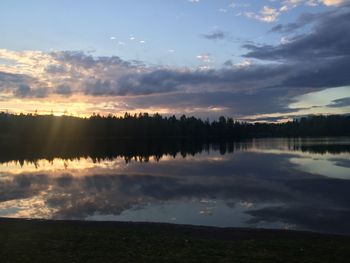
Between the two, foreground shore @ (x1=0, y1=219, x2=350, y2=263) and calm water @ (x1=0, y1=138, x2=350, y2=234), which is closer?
foreground shore @ (x1=0, y1=219, x2=350, y2=263)

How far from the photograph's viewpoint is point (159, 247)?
13.1 metres

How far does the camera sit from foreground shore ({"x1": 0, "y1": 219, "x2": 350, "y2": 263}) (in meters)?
11.7

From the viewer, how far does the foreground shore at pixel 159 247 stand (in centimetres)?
1174

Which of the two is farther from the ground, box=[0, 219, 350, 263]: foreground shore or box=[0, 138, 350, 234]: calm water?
box=[0, 219, 350, 263]: foreground shore

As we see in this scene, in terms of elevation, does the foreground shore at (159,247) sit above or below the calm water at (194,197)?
above

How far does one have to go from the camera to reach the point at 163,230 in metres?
17.5

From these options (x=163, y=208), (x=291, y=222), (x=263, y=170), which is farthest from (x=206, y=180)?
(x=291, y=222)

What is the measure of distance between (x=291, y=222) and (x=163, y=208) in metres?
8.01

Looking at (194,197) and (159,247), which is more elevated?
(159,247)

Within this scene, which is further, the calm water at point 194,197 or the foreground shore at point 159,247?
the calm water at point 194,197

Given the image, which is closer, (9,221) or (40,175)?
(9,221)

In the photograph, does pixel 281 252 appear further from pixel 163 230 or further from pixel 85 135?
pixel 85 135

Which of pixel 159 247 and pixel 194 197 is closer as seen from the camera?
pixel 159 247

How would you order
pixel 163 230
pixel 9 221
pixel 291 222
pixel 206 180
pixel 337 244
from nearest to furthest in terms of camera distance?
pixel 337 244, pixel 163 230, pixel 9 221, pixel 291 222, pixel 206 180
